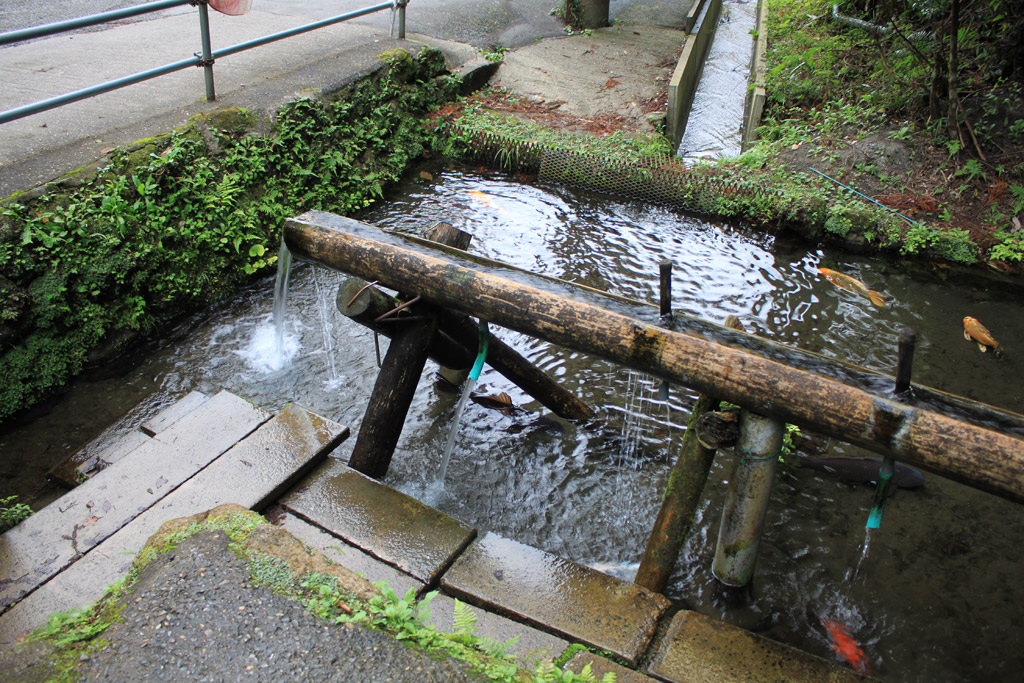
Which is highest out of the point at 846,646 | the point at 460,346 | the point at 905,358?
the point at 905,358

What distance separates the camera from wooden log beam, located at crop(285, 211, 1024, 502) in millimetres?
2199

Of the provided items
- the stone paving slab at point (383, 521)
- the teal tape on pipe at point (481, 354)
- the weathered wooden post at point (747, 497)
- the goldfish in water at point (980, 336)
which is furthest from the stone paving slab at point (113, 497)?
the goldfish in water at point (980, 336)

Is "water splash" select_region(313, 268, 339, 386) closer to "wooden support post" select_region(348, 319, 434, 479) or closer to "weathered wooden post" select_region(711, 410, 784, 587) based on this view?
"wooden support post" select_region(348, 319, 434, 479)

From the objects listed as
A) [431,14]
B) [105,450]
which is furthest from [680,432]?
[431,14]

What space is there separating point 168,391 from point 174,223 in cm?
151

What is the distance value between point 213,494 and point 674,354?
2232 mm

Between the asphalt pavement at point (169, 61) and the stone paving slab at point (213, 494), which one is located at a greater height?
the asphalt pavement at point (169, 61)

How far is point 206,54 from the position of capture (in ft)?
19.4

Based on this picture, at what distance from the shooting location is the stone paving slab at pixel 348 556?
269cm

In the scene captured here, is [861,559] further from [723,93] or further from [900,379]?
[723,93]

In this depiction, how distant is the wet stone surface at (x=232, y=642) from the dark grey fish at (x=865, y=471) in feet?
9.76

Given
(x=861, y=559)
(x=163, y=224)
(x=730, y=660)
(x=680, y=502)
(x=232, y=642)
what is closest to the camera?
(x=232, y=642)

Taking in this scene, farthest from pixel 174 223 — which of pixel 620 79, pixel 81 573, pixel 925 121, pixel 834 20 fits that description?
pixel 834 20

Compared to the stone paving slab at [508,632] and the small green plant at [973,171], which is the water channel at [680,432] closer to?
the stone paving slab at [508,632]
